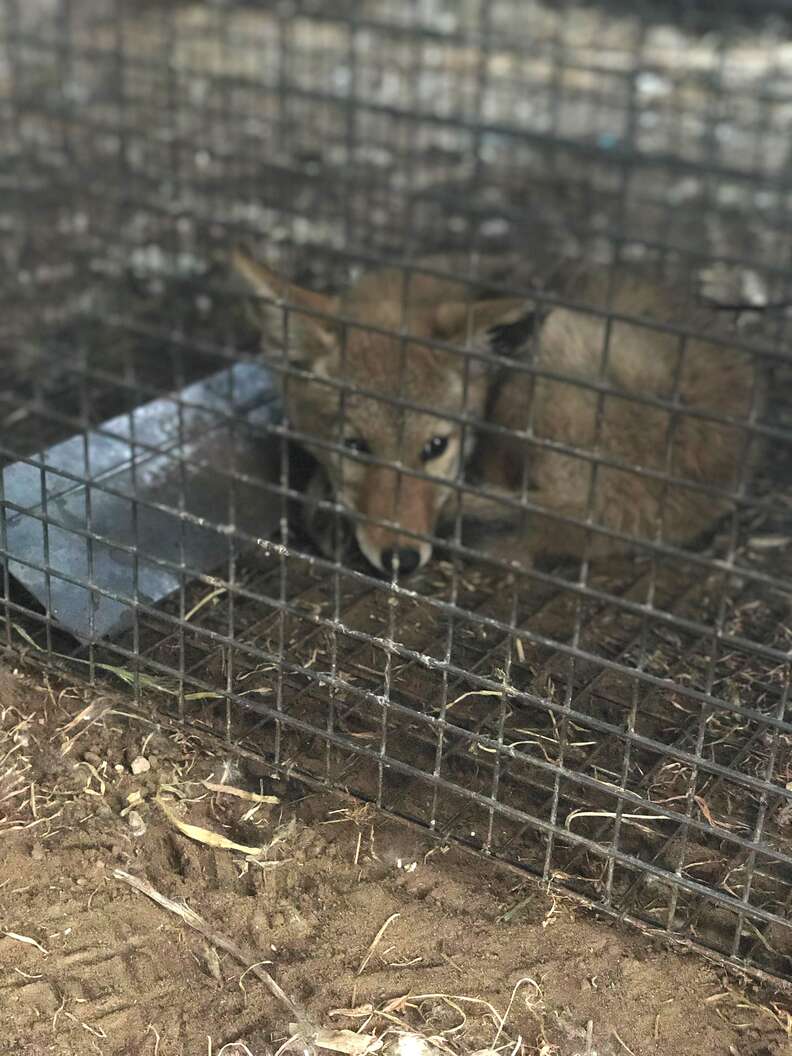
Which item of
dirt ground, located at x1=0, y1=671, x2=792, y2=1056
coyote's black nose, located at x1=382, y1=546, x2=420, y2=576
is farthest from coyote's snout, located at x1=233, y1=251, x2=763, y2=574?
dirt ground, located at x1=0, y1=671, x2=792, y2=1056

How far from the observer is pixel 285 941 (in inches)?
101

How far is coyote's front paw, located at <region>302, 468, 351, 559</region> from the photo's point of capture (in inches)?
159

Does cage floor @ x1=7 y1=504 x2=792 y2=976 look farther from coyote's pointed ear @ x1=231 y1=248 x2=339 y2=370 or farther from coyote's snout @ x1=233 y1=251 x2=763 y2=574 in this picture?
coyote's pointed ear @ x1=231 y1=248 x2=339 y2=370

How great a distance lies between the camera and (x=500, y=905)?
8.71ft

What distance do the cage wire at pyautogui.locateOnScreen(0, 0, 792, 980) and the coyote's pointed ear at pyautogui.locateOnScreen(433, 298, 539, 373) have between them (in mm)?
40

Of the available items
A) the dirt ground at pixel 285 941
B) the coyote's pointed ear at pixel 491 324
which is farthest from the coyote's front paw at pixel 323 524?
the dirt ground at pixel 285 941

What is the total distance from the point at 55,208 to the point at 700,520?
3513mm

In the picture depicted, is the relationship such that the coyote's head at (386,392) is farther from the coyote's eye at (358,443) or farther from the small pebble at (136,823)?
the small pebble at (136,823)

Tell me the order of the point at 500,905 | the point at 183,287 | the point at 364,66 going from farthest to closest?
the point at 364,66 → the point at 183,287 → the point at 500,905

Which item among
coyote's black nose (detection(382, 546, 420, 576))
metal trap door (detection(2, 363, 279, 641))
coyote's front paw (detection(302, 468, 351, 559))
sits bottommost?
coyote's front paw (detection(302, 468, 351, 559))

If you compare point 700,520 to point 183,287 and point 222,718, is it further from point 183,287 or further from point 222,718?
point 183,287

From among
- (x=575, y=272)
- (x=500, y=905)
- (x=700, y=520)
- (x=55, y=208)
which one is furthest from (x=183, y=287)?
(x=500, y=905)

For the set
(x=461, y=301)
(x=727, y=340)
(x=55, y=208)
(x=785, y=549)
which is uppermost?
(x=727, y=340)

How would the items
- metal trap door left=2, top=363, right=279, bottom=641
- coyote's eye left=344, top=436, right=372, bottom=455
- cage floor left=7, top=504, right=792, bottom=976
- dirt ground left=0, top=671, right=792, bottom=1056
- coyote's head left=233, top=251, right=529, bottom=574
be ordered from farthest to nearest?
coyote's eye left=344, top=436, right=372, bottom=455
coyote's head left=233, top=251, right=529, bottom=574
metal trap door left=2, top=363, right=279, bottom=641
cage floor left=7, top=504, right=792, bottom=976
dirt ground left=0, top=671, right=792, bottom=1056
